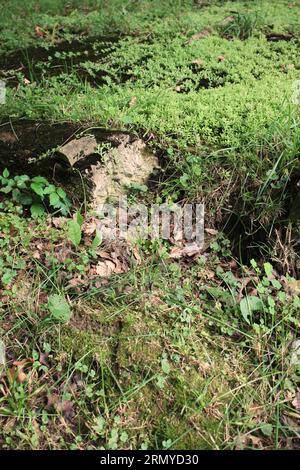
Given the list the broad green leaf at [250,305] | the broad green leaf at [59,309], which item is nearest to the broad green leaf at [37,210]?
the broad green leaf at [59,309]

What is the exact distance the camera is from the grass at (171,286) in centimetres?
251

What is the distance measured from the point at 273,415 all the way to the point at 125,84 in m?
3.13

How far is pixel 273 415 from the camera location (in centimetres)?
253

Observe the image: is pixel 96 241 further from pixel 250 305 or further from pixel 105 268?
pixel 250 305

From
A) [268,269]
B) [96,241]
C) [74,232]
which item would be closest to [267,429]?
[268,269]

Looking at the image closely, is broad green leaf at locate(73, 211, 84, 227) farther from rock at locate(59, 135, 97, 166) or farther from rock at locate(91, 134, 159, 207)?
rock at locate(59, 135, 97, 166)

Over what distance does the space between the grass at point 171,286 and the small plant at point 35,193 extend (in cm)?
10

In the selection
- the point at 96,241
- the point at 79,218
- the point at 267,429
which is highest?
the point at 79,218

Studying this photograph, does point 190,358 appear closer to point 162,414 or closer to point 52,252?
point 162,414

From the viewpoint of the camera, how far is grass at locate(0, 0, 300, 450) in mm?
2510

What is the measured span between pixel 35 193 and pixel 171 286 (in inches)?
48.5

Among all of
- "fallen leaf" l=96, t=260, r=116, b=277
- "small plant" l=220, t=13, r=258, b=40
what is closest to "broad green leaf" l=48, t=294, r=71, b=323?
"fallen leaf" l=96, t=260, r=116, b=277

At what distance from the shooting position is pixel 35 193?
3414 mm

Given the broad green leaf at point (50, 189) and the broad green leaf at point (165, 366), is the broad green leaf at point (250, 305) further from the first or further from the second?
the broad green leaf at point (50, 189)
